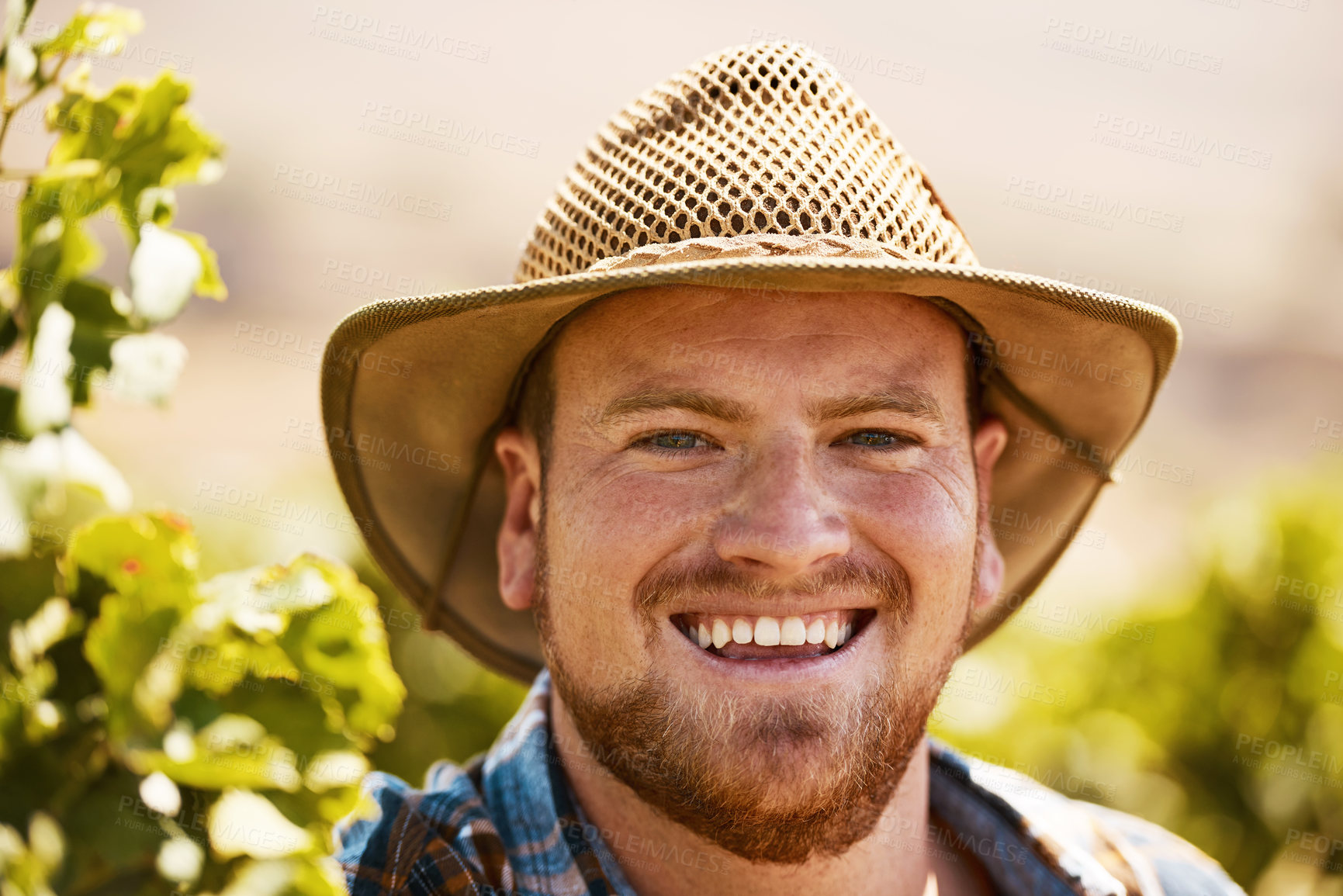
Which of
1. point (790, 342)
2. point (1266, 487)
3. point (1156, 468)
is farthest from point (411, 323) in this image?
point (1156, 468)

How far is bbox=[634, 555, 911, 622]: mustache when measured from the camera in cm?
201

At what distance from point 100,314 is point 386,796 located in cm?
116

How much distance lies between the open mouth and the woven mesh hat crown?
2.26ft

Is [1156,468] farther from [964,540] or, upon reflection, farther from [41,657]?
[41,657]

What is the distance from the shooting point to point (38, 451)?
1301 mm

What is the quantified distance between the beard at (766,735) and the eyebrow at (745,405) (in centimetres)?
27

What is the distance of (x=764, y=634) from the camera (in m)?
2.06
